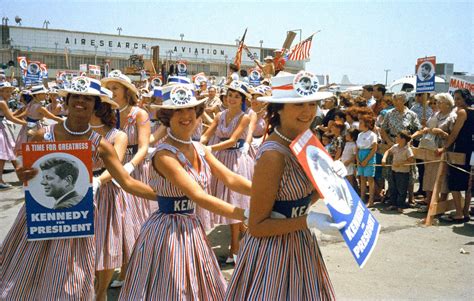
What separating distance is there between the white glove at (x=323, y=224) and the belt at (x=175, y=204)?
1085 mm

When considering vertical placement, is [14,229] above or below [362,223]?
below

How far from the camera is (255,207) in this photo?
8.40ft

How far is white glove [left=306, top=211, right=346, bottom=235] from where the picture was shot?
230 cm

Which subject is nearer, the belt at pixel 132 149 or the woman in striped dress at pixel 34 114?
the belt at pixel 132 149

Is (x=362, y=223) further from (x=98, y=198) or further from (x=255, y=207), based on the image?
(x=98, y=198)

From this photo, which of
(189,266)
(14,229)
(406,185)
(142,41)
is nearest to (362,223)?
(189,266)

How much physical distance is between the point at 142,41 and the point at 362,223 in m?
85.7

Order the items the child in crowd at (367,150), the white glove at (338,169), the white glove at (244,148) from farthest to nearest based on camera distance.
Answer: the child in crowd at (367,150)
the white glove at (244,148)
the white glove at (338,169)

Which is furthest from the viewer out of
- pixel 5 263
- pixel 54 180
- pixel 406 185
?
pixel 406 185

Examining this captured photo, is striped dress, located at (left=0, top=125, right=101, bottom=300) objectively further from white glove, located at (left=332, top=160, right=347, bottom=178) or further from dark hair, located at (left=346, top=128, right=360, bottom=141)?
dark hair, located at (left=346, top=128, right=360, bottom=141)

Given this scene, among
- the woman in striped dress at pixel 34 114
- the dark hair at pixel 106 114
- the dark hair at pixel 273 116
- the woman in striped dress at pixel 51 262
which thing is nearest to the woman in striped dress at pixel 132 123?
the dark hair at pixel 106 114

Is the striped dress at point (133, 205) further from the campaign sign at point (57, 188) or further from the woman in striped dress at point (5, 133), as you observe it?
the woman in striped dress at point (5, 133)

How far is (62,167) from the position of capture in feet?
10.4

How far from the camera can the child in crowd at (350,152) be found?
29.6 feet
